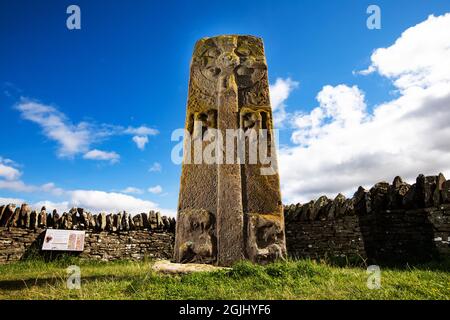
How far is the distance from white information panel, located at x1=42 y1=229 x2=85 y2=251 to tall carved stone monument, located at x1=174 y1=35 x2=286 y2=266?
595 centimetres

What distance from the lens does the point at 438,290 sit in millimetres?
3900

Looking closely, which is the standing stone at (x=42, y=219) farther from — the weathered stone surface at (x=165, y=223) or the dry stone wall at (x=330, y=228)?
the weathered stone surface at (x=165, y=223)

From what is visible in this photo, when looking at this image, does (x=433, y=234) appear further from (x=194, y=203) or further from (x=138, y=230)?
(x=138, y=230)

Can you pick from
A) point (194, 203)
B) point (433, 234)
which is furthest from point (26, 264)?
point (433, 234)

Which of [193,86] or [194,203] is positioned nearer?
[194,203]

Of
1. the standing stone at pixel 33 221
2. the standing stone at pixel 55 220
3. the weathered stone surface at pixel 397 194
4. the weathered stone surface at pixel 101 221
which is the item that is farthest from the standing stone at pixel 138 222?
the weathered stone surface at pixel 397 194

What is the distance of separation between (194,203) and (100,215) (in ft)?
21.2

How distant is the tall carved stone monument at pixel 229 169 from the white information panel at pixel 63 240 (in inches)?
234

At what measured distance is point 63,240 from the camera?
10.2 metres

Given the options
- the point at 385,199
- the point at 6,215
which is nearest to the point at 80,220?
the point at 6,215

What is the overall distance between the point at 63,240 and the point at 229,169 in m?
6.83

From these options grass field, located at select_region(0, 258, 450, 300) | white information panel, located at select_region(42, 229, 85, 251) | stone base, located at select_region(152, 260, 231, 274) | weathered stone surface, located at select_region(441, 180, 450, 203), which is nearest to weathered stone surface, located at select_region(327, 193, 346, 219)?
weathered stone surface, located at select_region(441, 180, 450, 203)

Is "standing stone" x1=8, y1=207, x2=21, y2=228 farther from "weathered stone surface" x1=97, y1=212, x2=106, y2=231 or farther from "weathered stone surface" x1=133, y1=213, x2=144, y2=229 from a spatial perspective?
"weathered stone surface" x1=133, y1=213, x2=144, y2=229

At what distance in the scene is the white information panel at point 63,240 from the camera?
10.0m
